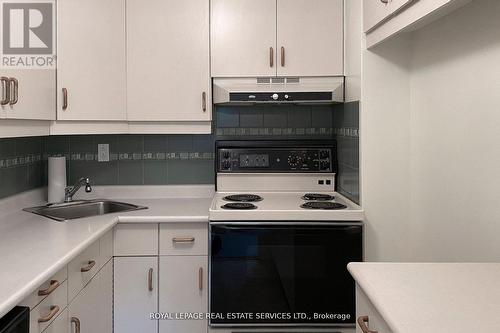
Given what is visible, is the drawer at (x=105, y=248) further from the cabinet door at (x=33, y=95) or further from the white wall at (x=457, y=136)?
the white wall at (x=457, y=136)

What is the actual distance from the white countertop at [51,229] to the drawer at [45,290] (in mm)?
72

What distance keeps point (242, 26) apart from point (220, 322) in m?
1.58

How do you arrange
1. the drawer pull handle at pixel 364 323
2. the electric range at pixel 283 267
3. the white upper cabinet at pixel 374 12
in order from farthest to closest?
the electric range at pixel 283 267, the white upper cabinet at pixel 374 12, the drawer pull handle at pixel 364 323

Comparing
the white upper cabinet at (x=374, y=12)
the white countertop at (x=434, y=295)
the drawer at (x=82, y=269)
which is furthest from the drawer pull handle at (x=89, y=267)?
the white upper cabinet at (x=374, y=12)

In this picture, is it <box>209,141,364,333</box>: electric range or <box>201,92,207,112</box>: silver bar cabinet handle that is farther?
<box>201,92,207,112</box>: silver bar cabinet handle

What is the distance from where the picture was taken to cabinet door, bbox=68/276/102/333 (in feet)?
5.53

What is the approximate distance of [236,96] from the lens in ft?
7.86

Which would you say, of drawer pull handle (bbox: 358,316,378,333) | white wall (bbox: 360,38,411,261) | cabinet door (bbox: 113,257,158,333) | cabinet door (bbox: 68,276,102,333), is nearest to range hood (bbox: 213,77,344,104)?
white wall (bbox: 360,38,411,261)

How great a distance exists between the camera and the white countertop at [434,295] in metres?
0.89

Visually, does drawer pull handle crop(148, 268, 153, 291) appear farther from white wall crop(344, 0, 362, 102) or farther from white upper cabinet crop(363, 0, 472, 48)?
white upper cabinet crop(363, 0, 472, 48)

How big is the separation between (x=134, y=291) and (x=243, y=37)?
1480mm

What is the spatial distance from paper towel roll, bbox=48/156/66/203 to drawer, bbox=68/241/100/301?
2.68 feet

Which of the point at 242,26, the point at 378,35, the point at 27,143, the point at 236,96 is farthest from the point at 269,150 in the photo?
the point at 27,143

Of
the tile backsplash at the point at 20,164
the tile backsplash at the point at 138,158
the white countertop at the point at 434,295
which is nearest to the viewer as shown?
the white countertop at the point at 434,295
